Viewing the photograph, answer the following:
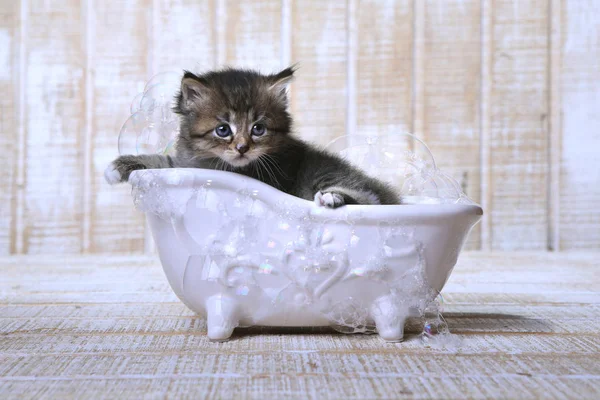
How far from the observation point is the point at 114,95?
233 cm

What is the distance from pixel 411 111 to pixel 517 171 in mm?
487

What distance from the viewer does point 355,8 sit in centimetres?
231

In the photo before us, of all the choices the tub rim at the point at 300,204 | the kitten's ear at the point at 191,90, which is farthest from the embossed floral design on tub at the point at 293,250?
the kitten's ear at the point at 191,90

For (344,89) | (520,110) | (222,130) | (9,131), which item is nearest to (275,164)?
(222,130)

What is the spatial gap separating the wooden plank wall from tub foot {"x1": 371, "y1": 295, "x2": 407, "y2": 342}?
1342 mm

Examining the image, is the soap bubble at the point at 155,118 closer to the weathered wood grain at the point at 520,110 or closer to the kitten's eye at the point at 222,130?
the kitten's eye at the point at 222,130

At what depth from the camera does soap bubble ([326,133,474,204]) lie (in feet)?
4.26

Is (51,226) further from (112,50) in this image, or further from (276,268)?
(276,268)

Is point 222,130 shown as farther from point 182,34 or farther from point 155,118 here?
point 182,34

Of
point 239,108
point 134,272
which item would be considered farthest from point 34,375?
point 134,272

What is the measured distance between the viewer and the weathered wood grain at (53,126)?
2.33 m

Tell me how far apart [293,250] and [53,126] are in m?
1.72

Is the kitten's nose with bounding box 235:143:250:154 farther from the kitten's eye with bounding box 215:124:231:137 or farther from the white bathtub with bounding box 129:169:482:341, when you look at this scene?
the white bathtub with bounding box 129:169:482:341

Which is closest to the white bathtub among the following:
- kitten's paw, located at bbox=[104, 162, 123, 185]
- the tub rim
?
the tub rim
